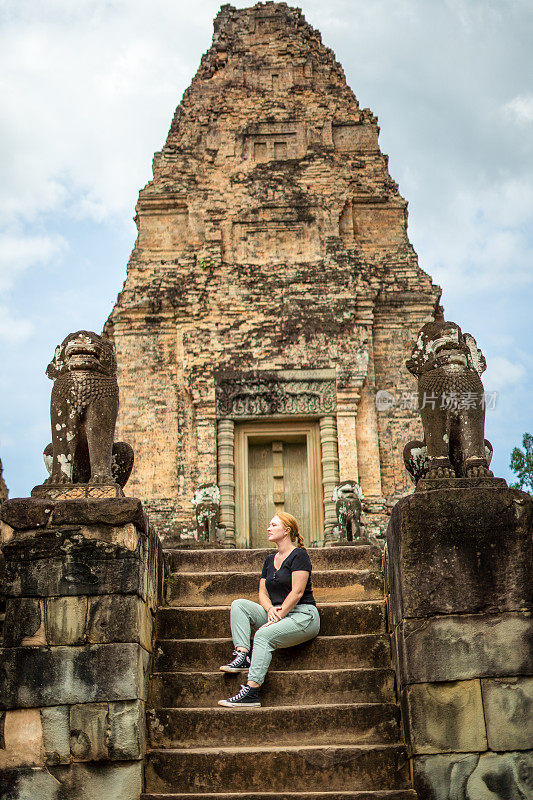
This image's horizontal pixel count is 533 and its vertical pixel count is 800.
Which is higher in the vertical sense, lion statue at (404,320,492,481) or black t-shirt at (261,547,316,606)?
lion statue at (404,320,492,481)

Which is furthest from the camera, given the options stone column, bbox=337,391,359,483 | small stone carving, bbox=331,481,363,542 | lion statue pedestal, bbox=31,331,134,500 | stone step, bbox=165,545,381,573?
stone column, bbox=337,391,359,483

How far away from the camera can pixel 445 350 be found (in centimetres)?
685

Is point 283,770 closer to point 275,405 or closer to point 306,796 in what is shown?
point 306,796

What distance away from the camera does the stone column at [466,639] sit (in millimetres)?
5273

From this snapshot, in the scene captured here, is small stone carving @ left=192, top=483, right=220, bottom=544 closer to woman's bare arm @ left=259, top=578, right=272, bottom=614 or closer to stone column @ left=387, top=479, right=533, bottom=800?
woman's bare arm @ left=259, top=578, right=272, bottom=614

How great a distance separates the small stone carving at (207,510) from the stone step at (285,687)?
22.2ft

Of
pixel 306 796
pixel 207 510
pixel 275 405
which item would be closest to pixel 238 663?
pixel 306 796

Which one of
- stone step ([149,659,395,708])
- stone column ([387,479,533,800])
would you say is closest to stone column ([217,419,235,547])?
stone step ([149,659,395,708])

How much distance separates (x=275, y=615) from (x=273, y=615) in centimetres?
2

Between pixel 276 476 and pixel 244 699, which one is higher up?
pixel 276 476

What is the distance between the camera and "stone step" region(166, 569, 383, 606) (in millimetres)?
7037

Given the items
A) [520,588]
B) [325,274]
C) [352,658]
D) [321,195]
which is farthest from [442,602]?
[321,195]

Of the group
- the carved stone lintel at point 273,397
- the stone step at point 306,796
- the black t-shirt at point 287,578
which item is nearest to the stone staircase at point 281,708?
the stone step at point 306,796

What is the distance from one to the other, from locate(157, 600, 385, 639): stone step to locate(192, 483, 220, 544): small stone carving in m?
6.21
